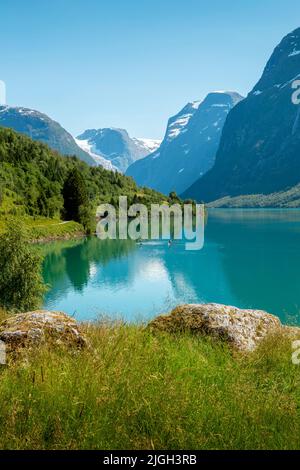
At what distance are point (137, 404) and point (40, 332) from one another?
252cm

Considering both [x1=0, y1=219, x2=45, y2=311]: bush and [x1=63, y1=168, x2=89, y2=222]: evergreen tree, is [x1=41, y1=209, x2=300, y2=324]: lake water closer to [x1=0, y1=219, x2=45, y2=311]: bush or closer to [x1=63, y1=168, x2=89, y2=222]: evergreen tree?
[x1=0, y1=219, x2=45, y2=311]: bush

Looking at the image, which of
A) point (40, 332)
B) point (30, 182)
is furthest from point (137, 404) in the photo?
point (30, 182)

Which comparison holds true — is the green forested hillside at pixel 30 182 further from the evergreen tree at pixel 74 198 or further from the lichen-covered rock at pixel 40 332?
the lichen-covered rock at pixel 40 332

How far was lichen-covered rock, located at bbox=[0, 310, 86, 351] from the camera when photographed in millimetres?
7117

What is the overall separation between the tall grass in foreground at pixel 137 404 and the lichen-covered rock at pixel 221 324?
175cm

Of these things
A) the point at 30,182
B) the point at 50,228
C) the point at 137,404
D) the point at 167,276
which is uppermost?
the point at 30,182

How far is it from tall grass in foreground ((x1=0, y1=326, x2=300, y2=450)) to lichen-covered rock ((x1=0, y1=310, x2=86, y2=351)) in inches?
13.0

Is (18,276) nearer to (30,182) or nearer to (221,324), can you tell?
(221,324)

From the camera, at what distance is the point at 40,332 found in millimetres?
7246

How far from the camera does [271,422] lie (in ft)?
17.9

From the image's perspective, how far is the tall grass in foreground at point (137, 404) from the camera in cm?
500

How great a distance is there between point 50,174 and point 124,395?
606ft

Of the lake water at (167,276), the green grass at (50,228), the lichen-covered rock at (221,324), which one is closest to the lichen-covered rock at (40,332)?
the lichen-covered rock at (221,324)
